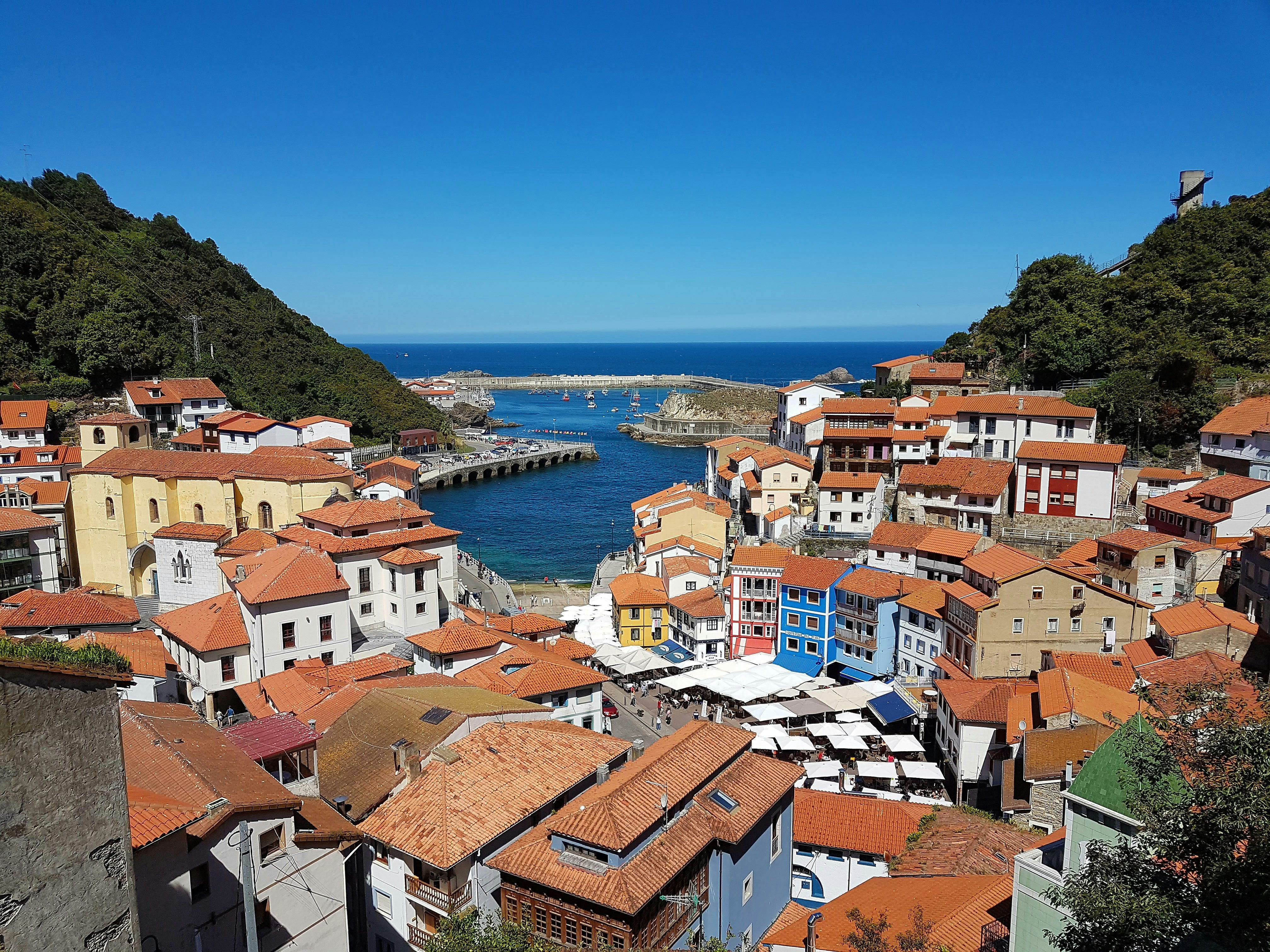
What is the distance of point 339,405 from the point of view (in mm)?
80438

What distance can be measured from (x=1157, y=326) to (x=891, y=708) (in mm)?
37135

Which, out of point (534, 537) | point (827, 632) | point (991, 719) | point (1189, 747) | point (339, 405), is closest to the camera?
point (1189, 747)

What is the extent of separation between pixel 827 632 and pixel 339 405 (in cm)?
6129

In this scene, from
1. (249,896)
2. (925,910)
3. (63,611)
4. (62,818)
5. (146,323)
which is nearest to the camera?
(62,818)

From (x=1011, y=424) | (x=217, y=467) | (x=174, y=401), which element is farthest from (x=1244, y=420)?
(x=174, y=401)

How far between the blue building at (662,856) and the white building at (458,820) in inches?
14.2

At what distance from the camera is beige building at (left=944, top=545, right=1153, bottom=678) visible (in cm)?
2714

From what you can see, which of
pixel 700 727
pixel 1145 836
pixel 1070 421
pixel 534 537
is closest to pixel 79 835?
pixel 1145 836

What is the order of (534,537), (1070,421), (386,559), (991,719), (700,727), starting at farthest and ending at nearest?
(534,537)
(1070,421)
(386,559)
(991,719)
(700,727)

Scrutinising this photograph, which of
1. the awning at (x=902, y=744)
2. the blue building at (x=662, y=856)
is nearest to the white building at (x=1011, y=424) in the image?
the awning at (x=902, y=744)

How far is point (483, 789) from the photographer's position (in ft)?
47.2

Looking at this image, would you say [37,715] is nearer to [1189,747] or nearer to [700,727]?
[1189,747]

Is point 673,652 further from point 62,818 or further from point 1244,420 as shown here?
point 62,818

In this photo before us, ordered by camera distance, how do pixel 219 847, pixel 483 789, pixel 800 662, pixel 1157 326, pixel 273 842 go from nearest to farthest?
pixel 219 847, pixel 273 842, pixel 483 789, pixel 800 662, pixel 1157 326
